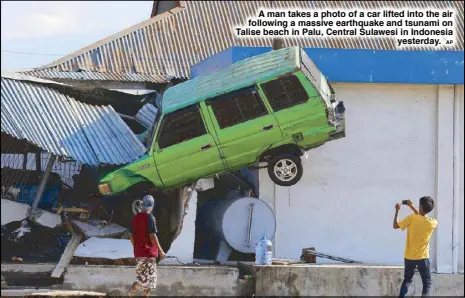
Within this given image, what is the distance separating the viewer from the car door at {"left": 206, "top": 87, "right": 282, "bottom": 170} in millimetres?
13258

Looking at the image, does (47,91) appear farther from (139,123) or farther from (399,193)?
(399,193)

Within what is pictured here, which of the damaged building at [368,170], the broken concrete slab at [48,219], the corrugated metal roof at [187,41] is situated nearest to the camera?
the broken concrete slab at [48,219]

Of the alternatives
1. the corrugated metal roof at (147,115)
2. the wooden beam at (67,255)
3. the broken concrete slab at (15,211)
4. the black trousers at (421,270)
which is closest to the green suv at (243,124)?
the wooden beam at (67,255)

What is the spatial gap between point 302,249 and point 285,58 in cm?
335

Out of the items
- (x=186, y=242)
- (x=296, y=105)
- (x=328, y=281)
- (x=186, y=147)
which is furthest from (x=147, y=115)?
(x=328, y=281)

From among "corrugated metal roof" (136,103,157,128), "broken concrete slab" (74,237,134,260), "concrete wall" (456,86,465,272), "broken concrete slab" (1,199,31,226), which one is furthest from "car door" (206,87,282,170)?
"concrete wall" (456,86,465,272)

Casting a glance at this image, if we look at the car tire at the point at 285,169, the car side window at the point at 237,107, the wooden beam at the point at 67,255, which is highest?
the car side window at the point at 237,107

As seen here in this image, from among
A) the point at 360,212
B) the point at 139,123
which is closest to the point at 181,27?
the point at 139,123

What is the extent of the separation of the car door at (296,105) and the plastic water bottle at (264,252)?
162 cm

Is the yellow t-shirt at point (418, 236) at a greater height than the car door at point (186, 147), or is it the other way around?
the car door at point (186, 147)

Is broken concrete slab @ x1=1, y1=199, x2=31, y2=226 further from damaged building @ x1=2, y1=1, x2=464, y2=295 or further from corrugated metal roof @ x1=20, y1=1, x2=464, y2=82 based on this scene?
corrugated metal roof @ x1=20, y1=1, x2=464, y2=82

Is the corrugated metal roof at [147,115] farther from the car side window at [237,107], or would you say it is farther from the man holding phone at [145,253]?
the man holding phone at [145,253]

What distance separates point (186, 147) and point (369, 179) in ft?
11.0

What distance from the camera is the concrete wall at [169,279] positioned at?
12.7m
